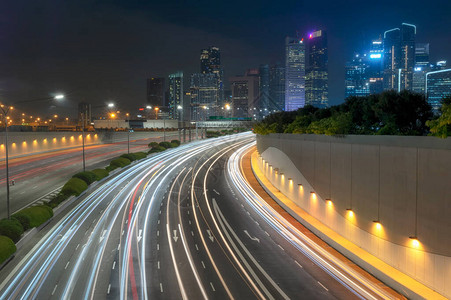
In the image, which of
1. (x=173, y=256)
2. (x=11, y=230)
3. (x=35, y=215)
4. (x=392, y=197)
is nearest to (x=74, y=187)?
(x=35, y=215)

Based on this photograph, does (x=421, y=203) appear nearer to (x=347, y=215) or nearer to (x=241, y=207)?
(x=347, y=215)

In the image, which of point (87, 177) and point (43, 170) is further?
point (43, 170)

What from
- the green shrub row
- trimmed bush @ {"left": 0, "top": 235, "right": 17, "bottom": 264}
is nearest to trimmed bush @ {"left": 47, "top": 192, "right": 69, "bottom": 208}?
trimmed bush @ {"left": 0, "top": 235, "right": 17, "bottom": 264}

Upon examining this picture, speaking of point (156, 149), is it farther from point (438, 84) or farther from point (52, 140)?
point (438, 84)

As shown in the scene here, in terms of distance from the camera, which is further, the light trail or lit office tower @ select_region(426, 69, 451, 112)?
lit office tower @ select_region(426, 69, 451, 112)

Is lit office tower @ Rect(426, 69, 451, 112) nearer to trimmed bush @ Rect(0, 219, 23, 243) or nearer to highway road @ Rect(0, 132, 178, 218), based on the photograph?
highway road @ Rect(0, 132, 178, 218)

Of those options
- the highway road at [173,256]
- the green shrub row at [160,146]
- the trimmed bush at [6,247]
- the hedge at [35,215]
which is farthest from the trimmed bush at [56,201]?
the green shrub row at [160,146]

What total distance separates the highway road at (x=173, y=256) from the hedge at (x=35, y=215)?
0.95 metres

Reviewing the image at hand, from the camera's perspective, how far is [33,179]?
1956 inches

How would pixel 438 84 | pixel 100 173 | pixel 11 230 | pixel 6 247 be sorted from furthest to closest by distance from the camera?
pixel 438 84 < pixel 100 173 < pixel 11 230 < pixel 6 247

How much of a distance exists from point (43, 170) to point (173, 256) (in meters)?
41.5

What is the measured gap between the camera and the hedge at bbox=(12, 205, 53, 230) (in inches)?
1112

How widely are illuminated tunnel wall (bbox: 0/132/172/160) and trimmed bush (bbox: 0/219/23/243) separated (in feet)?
141

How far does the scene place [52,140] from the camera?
79.6 metres
